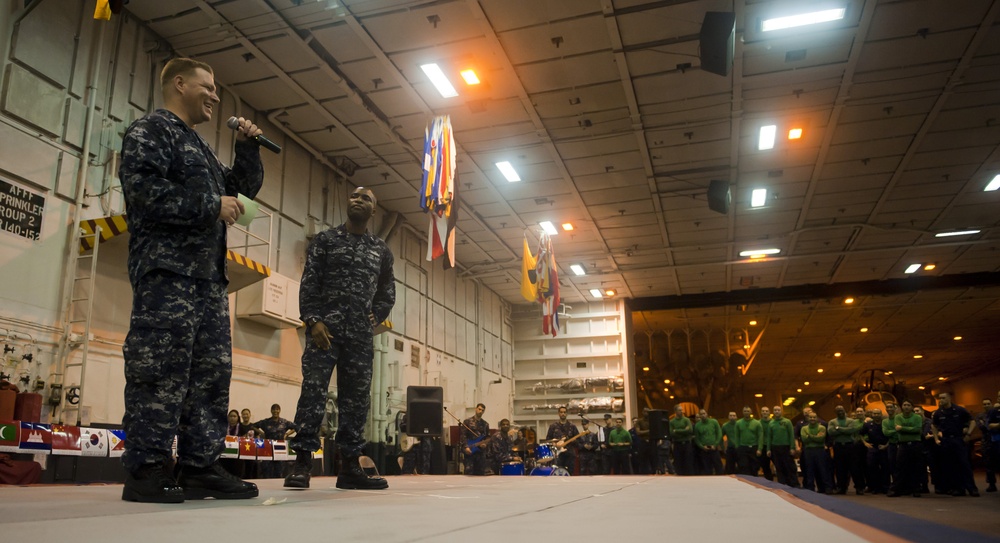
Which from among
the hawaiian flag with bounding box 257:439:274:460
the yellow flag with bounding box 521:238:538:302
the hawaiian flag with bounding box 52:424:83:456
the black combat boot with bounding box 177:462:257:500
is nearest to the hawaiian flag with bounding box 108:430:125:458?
the hawaiian flag with bounding box 52:424:83:456

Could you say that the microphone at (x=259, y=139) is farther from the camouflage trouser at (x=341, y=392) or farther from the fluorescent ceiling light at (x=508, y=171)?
the fluorescent ceiling light at (x=508, y=171)

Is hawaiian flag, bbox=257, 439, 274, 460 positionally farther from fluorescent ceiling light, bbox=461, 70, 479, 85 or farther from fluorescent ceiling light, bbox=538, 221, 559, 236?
fluorescent ceiling light, bbox=538, 221, 559, 236

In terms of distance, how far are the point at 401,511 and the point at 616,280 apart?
1938 centimetres

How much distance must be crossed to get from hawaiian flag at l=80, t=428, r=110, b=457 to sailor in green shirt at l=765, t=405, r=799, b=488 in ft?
39.5

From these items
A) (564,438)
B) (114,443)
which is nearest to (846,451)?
(564,438)

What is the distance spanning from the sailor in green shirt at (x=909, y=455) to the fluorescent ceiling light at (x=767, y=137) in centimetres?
492

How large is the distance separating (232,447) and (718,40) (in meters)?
8.04

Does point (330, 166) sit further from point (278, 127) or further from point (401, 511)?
point (401, 511)

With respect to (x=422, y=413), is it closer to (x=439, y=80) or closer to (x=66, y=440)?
(x=439, y=80)

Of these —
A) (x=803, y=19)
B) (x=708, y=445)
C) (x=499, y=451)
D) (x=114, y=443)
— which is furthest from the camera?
(x=708, y=445)

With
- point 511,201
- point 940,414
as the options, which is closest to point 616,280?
point 511,201

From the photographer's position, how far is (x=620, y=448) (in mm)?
16219

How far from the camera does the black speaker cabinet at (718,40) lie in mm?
8680

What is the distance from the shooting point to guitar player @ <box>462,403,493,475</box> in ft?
47.2
